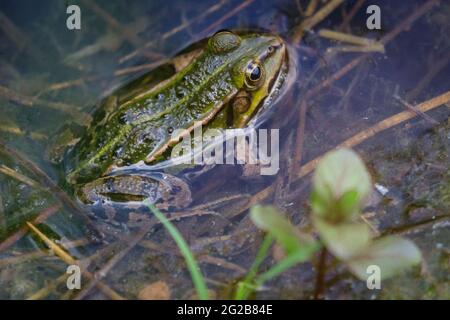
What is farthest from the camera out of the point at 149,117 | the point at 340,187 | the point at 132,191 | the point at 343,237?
the point at 149,117

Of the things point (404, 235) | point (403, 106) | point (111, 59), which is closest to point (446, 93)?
point (403, 106)

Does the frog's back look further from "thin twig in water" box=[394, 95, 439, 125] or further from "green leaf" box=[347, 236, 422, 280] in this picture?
"green leaf" box=[347, 236, 422, 280]

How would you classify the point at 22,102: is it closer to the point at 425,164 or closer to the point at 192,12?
the point at 192,12

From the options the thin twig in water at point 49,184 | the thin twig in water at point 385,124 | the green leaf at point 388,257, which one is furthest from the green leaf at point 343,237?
the thin twig in water at point 49,184

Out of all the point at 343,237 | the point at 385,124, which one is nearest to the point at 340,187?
the point at 343,237

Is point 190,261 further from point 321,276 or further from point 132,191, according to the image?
point 132,191

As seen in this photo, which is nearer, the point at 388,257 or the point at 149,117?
the point at 388,257
